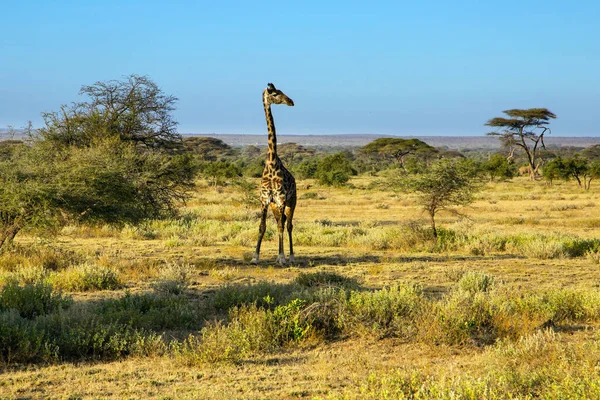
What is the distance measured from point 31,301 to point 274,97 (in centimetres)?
721

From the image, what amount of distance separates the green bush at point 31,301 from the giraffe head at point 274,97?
665 centimetres

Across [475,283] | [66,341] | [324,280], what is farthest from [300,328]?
[475,283]

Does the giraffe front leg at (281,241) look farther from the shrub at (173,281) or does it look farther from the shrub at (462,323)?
the shrub at (462,323)

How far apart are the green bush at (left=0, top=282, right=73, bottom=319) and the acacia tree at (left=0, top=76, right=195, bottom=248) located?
9.82ft

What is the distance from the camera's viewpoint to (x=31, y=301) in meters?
8.60

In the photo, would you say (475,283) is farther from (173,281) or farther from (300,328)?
(173,281)

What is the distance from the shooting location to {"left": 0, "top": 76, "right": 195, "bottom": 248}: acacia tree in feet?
38.5

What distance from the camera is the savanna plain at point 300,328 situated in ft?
19.3

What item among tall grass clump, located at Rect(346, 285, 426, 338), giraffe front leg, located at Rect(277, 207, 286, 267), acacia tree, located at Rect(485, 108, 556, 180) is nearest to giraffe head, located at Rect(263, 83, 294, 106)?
giraffe front leg, located at Rect(277, 207, 286, 267)

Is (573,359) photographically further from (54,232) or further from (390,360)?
(54,232)

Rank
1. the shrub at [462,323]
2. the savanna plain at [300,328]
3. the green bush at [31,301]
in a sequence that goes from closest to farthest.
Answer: the savanna plain at [300,328] → the shrub at [462,323] → the green bush at [31,301]

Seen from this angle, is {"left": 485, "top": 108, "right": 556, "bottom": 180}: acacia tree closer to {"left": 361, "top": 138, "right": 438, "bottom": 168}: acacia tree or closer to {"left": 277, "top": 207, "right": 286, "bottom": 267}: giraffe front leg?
{"left": 361, "top": 138, "right": 438, "bottom": 168}: acacia tree

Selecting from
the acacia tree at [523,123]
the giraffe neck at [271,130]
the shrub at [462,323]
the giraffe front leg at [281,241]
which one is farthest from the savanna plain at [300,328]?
the acacia tree at [523,123]

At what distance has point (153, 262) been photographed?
42.8ft
